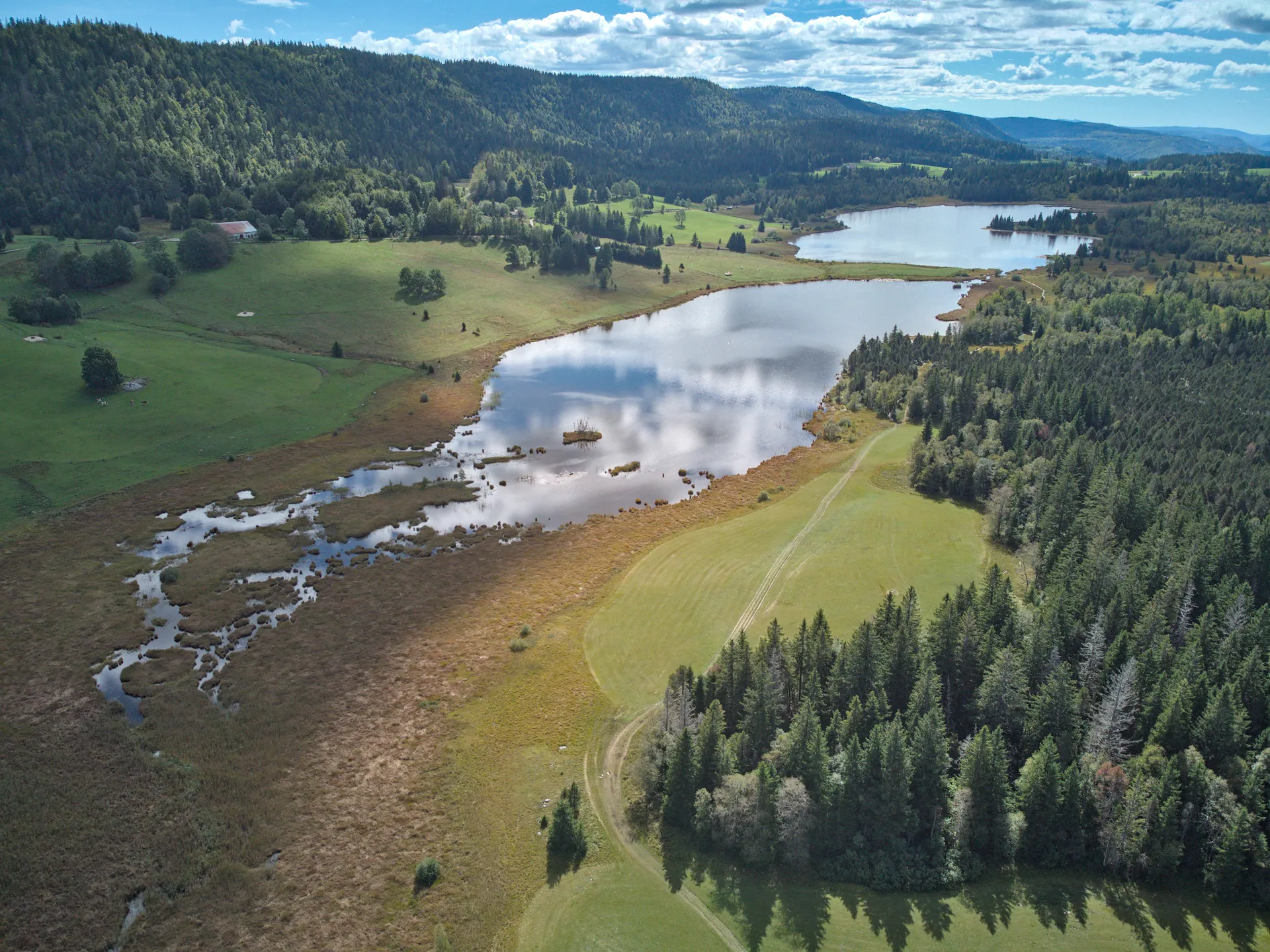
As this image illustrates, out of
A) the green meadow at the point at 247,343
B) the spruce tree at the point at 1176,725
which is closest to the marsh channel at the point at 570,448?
the green meadow at the point at 247,343

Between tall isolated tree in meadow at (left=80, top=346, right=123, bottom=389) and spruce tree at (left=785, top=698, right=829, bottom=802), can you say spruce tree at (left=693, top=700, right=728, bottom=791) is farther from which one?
tall isolated tree in meadow at (left=80, top=346, right=123, bottom=389)

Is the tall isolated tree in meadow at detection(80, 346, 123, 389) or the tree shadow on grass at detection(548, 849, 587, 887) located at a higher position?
the tall isolated tree in meadow at detection(80, 346, 123, 389)

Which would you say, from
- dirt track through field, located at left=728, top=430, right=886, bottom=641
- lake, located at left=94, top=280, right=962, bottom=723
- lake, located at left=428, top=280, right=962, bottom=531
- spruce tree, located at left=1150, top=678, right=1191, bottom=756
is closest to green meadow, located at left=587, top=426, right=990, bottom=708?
dirt track through field, located at left=728, top=430, right=886, bottom=641

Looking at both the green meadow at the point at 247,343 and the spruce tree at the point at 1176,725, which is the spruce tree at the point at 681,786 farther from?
the green meadow at the point at 247,343

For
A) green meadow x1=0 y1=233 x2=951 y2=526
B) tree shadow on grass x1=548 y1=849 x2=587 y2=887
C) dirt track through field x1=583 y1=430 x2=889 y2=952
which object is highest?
green meadow x1=0 y1=233 x2=951 y2=526

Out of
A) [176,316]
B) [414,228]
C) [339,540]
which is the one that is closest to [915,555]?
[339,540]

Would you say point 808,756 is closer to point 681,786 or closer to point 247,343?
point 681,786

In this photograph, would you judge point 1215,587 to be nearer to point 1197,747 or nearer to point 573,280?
point 1197,747

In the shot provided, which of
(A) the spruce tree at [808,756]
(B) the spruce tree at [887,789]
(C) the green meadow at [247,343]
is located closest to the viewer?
(B) the spruce tree at [887,789]

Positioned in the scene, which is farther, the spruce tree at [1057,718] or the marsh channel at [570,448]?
the marsh channel at [570,448]
